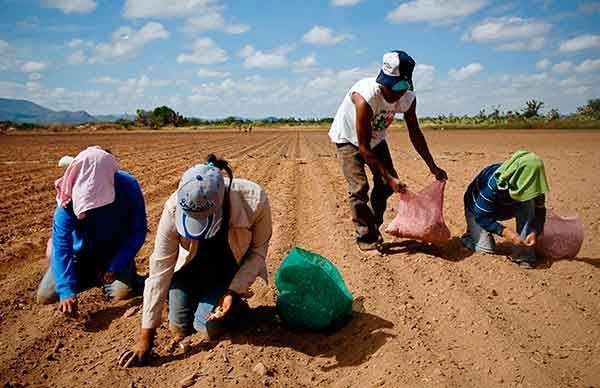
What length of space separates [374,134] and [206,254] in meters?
1.73

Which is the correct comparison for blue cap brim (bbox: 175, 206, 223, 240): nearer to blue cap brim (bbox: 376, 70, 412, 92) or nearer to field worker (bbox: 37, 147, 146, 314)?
field worker (bbox: 37, 147, 146, 314)

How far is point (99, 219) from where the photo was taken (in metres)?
2.98

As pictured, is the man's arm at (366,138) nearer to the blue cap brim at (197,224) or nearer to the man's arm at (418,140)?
the man's arm at (418,140)

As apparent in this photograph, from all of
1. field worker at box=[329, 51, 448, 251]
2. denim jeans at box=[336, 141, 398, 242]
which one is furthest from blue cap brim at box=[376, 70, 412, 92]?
denim jeans at box=[336, 141, 398, 242]

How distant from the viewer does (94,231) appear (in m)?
3.03

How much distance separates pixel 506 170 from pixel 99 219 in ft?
9.25

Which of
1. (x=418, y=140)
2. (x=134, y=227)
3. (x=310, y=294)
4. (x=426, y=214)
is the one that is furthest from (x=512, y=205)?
(x=134, y=227)

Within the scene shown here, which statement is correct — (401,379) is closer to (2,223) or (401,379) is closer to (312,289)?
(312,289)

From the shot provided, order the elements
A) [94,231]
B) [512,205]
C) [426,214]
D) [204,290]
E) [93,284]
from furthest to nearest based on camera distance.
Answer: [426,214] < [512,205] < [93,284] < [94,231] < [204,290]

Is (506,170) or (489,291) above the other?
(506,170)

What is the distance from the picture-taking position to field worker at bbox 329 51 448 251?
3324 mm

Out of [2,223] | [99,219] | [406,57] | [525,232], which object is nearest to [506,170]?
[525,232]

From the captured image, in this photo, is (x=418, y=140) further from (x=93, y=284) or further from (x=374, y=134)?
(x=93, y=284)

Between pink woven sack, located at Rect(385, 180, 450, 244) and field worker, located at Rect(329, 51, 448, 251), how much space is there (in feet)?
0.48
